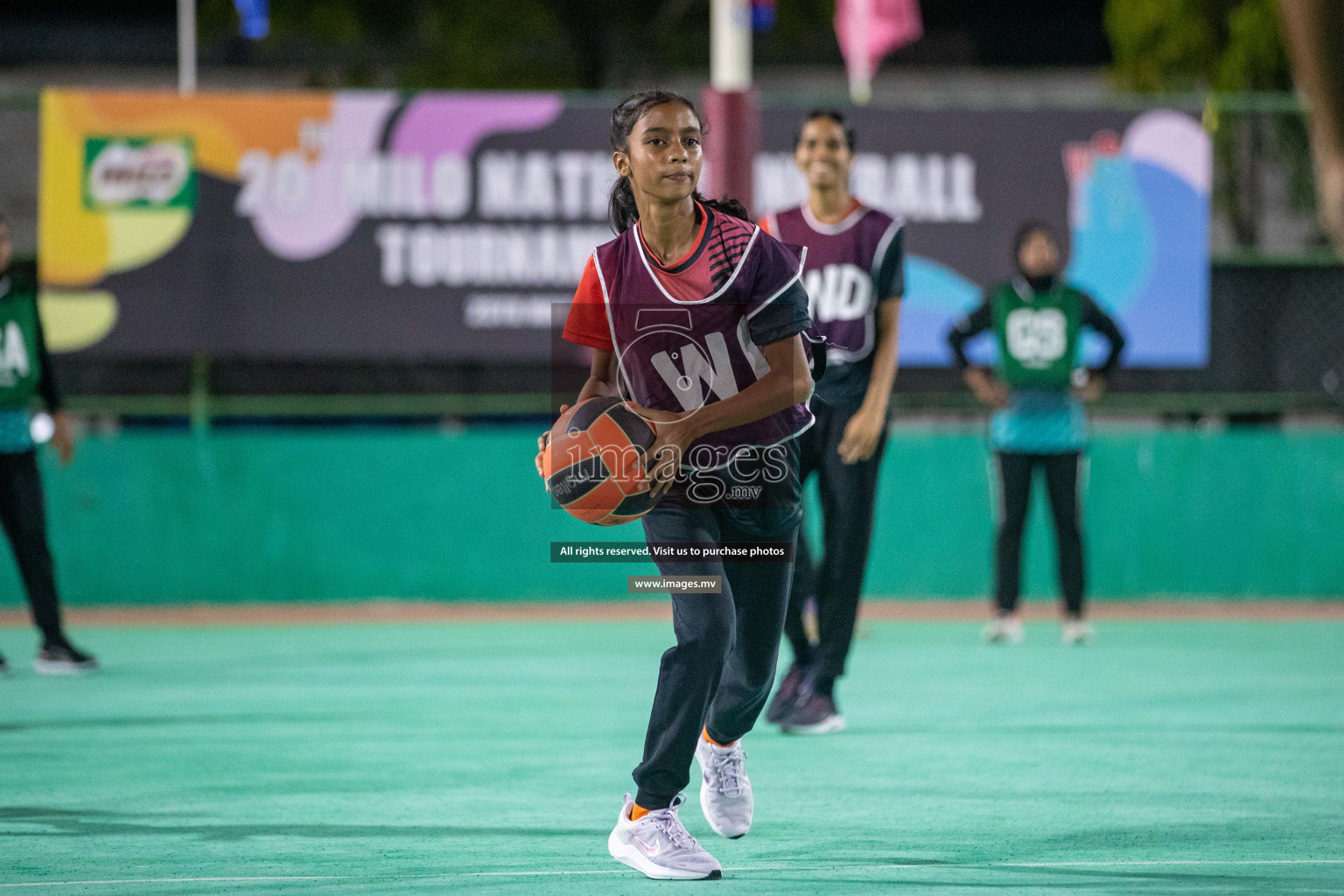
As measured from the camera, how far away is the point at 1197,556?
12.0 meters

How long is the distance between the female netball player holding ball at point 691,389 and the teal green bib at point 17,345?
196 inches

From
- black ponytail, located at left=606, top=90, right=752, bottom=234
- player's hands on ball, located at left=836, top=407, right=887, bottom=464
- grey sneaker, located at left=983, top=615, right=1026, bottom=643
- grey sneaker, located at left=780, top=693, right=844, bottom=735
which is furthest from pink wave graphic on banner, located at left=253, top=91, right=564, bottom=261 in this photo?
black ponytail, located at left=606, top=90, right=752, bottom=234

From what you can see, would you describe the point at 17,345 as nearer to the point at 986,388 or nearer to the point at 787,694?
the point at 787,694

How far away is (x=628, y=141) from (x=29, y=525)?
5218 mm

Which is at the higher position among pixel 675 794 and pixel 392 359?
pixel 392 359

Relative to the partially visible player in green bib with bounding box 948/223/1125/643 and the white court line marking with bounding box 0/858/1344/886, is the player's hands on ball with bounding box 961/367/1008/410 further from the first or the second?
the white court line marking with bounding box 0/858/1344/886

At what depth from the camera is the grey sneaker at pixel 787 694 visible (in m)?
6.61

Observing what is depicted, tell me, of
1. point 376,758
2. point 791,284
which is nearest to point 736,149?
point 376,758

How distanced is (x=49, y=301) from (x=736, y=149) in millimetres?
4830

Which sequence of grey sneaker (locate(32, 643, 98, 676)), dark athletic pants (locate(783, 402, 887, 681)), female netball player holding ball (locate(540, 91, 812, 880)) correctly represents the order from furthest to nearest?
grey sneaker (locate(32, 643, 98, 676))
dark athletic pants (locate(783, 402, 887, 681))
female netball player holding ball (locate(540, 91, 812, 880))

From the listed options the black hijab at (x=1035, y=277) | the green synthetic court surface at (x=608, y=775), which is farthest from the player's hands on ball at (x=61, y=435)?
the black hijab at (x=1035, y=277)

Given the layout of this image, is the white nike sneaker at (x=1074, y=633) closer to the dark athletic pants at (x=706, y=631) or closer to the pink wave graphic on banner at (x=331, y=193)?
the pink wave graphic on banner at (x=331, y=193)

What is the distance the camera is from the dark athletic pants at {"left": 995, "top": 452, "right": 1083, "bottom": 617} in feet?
32.2

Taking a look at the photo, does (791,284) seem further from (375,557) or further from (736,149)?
(375,557)
